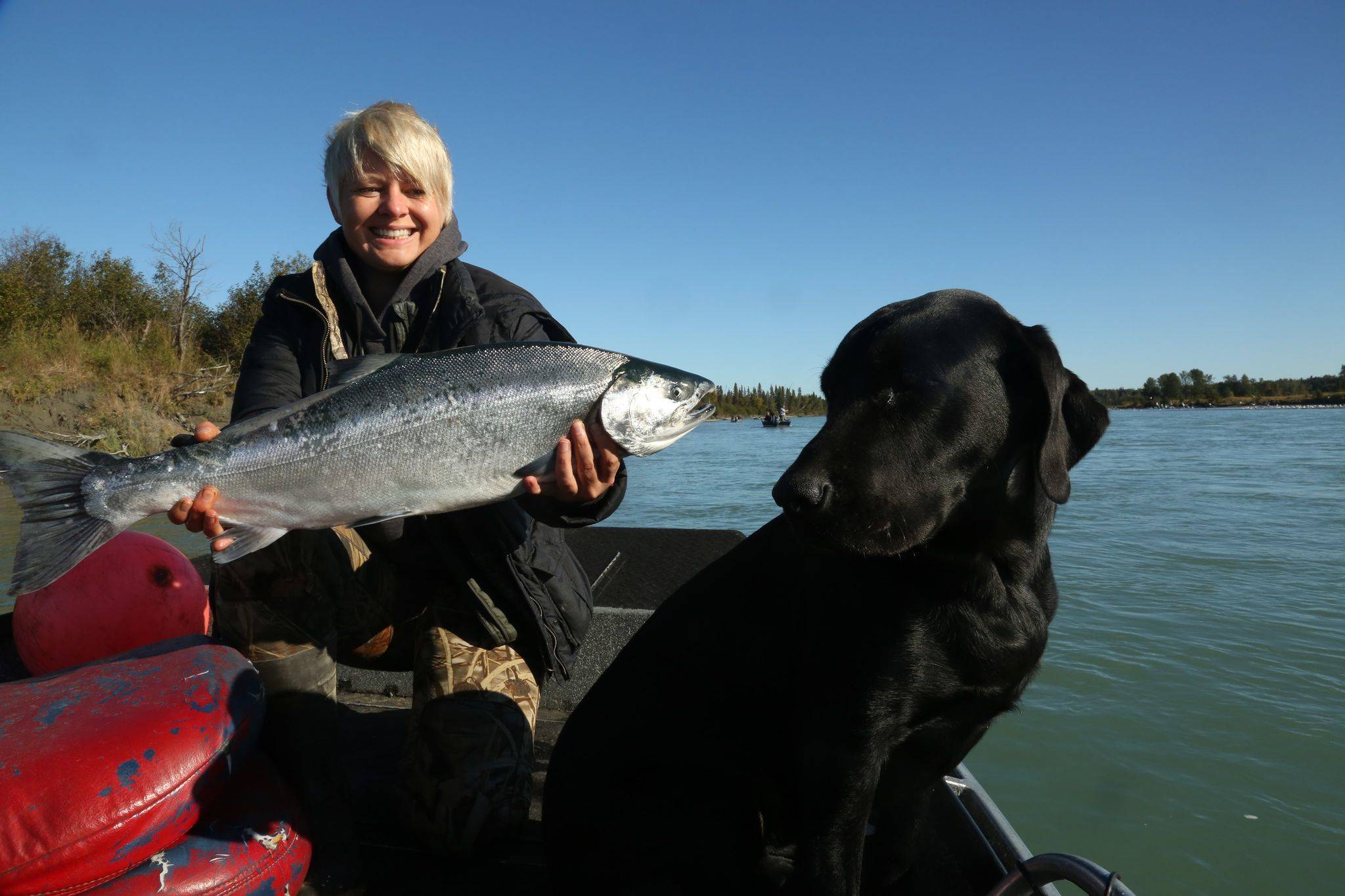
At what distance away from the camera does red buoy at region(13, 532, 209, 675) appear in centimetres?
354

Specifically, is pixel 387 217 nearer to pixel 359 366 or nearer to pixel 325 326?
pixel 325 326

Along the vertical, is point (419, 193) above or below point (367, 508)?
above

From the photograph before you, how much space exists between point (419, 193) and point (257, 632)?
197 centimetres

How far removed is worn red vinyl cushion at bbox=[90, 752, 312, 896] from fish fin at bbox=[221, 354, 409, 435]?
3.86 feet

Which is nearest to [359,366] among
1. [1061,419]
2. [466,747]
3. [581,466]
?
[581,466]

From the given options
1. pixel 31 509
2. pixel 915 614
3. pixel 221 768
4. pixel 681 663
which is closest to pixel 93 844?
pixel 221 768

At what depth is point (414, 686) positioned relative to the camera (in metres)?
3.36

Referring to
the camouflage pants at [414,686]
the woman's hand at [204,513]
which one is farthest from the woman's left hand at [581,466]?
the woman's hand at [204,513]

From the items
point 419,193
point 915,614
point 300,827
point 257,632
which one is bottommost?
point 300,827

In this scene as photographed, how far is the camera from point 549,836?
8.00ft

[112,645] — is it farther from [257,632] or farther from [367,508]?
[367,508]

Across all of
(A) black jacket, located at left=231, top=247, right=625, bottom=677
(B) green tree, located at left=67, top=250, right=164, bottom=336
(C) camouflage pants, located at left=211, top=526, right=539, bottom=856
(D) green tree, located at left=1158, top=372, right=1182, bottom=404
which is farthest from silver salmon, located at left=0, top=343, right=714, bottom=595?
(D) green tree, located at left=1158, top=372, right=1182, bottom=404

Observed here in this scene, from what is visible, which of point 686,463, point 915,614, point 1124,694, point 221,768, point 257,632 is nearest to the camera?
point 915,614

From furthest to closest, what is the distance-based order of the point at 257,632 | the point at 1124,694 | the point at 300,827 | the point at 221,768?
the point at 1124,694 → the point at 257,632 → the point at 300,827 → the point at 221,768
